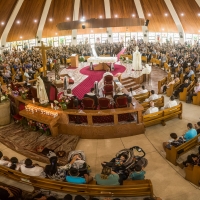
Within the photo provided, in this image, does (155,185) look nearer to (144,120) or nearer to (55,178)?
(55,178)

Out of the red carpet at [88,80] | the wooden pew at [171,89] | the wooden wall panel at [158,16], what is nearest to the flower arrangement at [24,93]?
the red carpet at [88,80]

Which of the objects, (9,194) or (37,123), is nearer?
(9,194)

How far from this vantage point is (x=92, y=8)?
76.7ft

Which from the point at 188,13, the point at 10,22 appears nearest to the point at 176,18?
the point at 188,13

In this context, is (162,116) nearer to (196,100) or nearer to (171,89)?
(196,100)

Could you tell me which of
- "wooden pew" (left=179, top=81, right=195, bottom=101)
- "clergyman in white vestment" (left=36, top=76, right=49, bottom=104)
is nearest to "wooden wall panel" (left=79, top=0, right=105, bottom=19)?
"wooden pew" (left=179, top=81, right=195, bottom=101)

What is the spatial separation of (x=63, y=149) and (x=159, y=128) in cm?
350

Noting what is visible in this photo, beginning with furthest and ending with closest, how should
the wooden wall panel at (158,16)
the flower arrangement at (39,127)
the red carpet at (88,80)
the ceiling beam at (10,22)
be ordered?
the wooden wall panel at (158,16) < the ceiling beam at (10,22) < the red carpet at (88,80) < the flower arrangement at (39,127)

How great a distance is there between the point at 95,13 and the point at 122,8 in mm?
2642

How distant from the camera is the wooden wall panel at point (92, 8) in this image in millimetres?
22692

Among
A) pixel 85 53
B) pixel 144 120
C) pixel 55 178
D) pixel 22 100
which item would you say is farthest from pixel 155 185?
pixel 85 53

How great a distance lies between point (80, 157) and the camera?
6.30 m

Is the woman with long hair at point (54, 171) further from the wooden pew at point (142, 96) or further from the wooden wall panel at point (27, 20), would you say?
the wooden wall panel at point (27, 20)

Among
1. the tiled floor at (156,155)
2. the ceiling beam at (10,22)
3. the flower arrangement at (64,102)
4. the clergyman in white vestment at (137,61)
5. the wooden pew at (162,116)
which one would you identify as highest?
the ceiling beam at (10,22)
